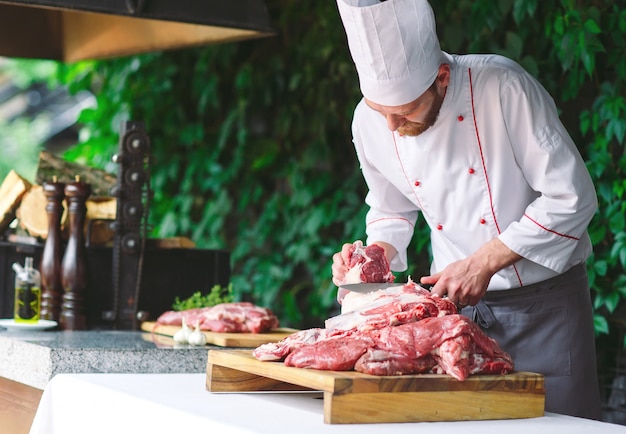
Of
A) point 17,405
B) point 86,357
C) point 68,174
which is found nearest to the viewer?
point 86,357

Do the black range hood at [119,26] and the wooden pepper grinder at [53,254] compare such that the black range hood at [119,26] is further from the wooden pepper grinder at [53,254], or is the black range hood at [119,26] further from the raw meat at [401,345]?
the raw meat at [401,345]

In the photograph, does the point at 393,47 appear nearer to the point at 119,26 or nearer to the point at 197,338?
the point at 197,338

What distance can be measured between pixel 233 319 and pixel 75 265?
0.59 metres

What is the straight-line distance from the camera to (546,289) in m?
2.45

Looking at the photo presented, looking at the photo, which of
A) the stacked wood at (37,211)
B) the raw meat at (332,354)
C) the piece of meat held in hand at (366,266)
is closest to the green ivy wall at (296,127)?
the stacked wood at (37,211)

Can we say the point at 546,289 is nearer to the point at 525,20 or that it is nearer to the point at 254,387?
the point at 254,387

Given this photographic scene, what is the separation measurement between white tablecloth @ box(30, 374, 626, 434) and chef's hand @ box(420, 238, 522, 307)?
0.41 m

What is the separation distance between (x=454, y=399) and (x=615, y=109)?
214cm

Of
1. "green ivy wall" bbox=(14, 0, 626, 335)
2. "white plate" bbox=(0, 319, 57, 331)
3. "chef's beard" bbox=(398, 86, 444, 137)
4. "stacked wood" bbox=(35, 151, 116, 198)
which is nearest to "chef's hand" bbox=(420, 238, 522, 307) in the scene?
"chef's beard" bbox=(398, 86, 444, 137)

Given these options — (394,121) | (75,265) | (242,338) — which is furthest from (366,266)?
(75,265)

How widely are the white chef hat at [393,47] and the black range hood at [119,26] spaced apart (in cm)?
133

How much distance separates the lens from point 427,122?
237 centimetres

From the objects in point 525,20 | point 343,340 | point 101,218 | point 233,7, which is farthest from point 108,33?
point 343,340

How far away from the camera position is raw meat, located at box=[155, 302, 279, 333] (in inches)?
116
